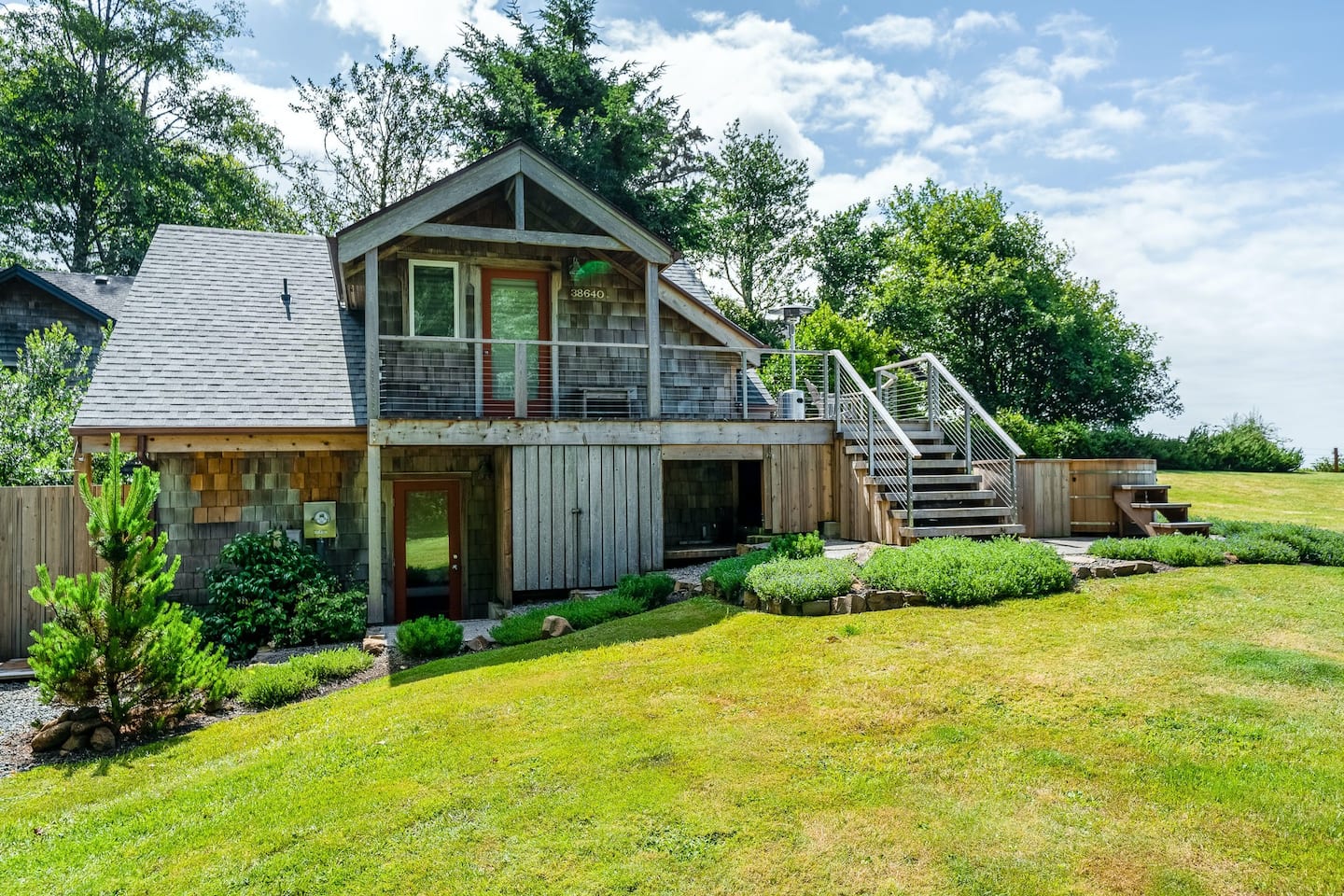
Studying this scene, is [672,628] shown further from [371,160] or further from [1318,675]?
[371,160]

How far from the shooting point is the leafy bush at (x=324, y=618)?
9.61 metres

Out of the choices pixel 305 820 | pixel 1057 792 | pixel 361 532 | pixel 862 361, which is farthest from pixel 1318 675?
pixel 862 361

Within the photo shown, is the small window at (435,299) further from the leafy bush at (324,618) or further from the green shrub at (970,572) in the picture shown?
the green shrub at (970,572)

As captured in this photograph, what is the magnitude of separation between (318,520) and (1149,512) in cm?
1215

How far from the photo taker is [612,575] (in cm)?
1145

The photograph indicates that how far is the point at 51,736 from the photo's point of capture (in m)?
6.53

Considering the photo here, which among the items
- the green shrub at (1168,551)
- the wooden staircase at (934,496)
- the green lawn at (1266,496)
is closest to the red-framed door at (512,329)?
the wooden staircase at (934,496)

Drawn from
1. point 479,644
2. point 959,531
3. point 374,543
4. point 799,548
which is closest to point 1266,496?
point 959,531

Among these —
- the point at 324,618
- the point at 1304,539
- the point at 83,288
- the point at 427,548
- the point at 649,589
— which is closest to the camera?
the point at 324,618

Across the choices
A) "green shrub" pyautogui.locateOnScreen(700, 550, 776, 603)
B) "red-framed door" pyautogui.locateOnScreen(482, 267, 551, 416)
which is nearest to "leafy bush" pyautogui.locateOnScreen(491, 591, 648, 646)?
"green shrub" pyautogui.locateOnScreen(700, 550, 776, 603)

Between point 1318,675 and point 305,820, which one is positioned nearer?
point 305,820

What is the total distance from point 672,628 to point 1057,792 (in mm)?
4434

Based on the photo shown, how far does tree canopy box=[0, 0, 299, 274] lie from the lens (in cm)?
2559

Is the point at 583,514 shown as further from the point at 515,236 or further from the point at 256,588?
the point at 256,588
